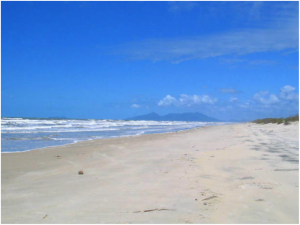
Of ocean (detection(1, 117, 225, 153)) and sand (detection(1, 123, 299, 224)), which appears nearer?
sand (detection(1, 123, 299, 224))

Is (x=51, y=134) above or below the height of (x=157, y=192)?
above

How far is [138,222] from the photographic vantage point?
11.4 ft

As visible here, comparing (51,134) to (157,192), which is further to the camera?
(51,134)

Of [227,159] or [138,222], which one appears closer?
[138,222]

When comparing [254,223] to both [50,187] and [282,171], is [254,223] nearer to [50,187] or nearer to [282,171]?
[282,171]

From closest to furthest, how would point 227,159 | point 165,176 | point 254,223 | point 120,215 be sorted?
point 254,223 < point 120,215 < point 165,176 < point 227,159

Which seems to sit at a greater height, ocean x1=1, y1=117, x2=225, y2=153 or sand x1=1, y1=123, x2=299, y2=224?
ocean x1=1, y1=117, x2=225, y2=153

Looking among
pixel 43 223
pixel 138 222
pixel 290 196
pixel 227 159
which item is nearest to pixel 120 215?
pixel 138 222

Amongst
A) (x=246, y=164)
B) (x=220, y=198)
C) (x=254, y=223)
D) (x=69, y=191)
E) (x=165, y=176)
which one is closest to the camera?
(x=254, y=223)

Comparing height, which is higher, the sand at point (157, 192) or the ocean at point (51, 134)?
the ocean at point (51, 134)

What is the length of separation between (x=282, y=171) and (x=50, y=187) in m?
4.85

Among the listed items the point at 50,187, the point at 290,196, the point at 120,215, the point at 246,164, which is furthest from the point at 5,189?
the point at 246,164

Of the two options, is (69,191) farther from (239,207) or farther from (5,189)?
(239,207)

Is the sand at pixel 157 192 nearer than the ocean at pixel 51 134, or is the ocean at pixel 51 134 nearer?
the sand at pixel 157 192
